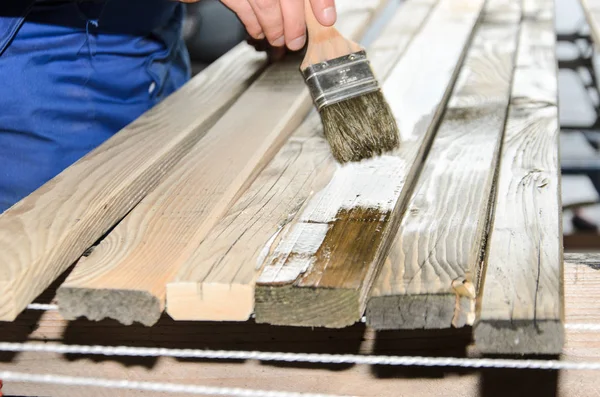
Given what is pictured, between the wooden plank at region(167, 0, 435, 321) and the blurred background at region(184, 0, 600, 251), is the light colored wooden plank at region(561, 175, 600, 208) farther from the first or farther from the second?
the wooden plank at region(167, 0, 435, 321)

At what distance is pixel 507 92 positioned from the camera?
207cm

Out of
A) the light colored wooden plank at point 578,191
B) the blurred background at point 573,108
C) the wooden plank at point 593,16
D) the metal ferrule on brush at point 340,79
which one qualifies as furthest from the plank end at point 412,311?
the light colored wooden plank at point 578,191

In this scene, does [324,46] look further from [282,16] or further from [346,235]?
[346,235]

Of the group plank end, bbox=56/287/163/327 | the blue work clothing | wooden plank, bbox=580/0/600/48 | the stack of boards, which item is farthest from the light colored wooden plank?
plank end, bbox=56/287/163/327

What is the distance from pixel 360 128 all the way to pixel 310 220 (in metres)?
0.41

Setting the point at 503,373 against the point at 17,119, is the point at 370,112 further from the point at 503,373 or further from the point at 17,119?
the point at 17,119

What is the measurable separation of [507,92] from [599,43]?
79 centimetres

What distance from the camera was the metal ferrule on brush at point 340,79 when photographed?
1.77m

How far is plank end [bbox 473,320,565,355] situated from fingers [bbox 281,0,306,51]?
945 millimetres

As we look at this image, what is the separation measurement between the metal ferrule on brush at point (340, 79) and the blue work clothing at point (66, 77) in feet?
2.44

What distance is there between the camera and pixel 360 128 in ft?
5.62

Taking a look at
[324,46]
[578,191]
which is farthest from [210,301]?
[578,191]

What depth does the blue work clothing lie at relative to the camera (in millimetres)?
2057

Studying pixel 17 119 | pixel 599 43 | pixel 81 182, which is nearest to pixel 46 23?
pixel 17 119
